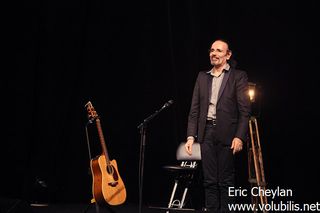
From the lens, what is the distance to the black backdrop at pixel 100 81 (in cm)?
555

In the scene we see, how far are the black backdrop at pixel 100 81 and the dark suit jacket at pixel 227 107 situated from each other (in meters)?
1.29

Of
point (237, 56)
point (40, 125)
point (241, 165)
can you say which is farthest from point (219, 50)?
point (40, 125)

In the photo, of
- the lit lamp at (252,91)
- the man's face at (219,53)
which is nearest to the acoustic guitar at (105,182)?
the man's face at (219,53)

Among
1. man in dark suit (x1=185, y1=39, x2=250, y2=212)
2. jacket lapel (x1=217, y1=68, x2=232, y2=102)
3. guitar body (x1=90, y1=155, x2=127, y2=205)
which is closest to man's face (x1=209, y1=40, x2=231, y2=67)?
man in dark suit (x1=185, y1=39, x2=250, y2=212)

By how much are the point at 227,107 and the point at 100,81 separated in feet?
7.19

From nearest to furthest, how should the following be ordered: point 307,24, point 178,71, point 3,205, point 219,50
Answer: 1. point 3,205
2. point 219,50
3. point 307,24
4. point 178,71

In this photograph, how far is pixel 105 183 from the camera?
469 centimetres

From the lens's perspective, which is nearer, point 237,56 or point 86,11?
point 237,56

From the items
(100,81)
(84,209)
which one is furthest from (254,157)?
(100,81)

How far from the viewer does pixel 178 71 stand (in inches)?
220

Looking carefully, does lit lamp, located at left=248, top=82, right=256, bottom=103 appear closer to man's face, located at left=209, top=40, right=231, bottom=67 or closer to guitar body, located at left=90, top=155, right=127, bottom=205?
man's face, located at left=209, top=40, right=231, bottom=67

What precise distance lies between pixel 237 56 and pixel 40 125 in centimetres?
249

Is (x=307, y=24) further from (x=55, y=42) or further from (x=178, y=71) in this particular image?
→ (x=55, y=42)

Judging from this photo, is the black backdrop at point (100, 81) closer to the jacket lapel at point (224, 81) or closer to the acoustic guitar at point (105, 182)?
the acoustic guitar at point (105, 182)
